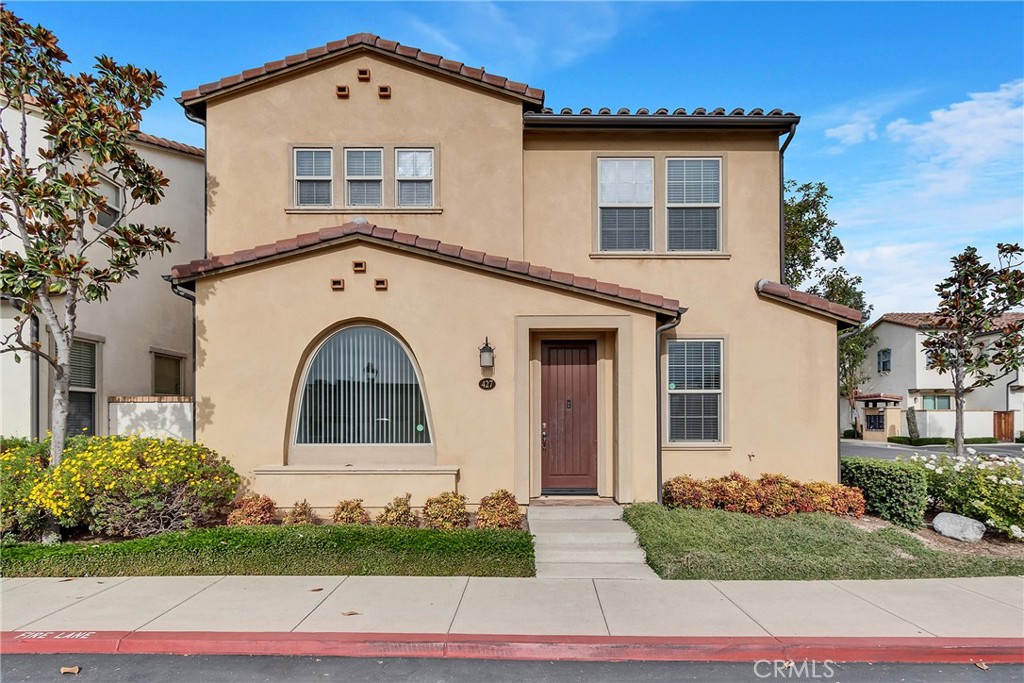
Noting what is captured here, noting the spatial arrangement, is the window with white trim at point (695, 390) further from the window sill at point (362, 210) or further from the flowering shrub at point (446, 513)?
the window sill at point (362, 210)

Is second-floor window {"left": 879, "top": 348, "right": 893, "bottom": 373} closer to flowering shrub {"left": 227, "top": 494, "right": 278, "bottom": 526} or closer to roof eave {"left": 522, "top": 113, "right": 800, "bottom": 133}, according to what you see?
roof eave {"left": 522, "top": 113, "right": 800, "bottom": 133}

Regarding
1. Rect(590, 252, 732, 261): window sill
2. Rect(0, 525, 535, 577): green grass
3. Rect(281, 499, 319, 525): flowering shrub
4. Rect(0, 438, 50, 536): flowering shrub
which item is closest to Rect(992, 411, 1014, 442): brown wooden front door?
Rect(590, 252, 732, 261): window sill

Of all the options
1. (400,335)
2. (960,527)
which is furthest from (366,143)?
(960,527)

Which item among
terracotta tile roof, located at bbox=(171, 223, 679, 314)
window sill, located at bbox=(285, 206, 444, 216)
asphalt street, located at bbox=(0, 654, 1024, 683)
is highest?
window sill, located at bbox=(285, 206, 444, 216)

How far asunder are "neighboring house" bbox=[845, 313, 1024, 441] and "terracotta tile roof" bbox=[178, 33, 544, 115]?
28387 millimetres

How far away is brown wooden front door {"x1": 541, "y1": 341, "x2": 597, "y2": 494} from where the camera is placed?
9.52 m

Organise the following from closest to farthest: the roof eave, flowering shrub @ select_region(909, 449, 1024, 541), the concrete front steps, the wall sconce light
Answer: the concrete front steps → flowering shrub @ select_region(909, 449, 1024, 541) → the wall sconce light → the roof eave

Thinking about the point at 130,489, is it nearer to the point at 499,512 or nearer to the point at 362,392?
the point at 362,392

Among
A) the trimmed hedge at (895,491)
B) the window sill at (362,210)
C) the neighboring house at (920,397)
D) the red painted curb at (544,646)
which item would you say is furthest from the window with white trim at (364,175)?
the neighboring house at (920,397)

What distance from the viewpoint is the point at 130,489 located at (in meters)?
7.47

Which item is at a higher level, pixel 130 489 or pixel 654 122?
pixel 654 122

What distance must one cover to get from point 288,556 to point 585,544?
142 inches

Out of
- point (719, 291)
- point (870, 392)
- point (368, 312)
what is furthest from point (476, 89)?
point (870, 392)

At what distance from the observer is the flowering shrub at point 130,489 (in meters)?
7.39
